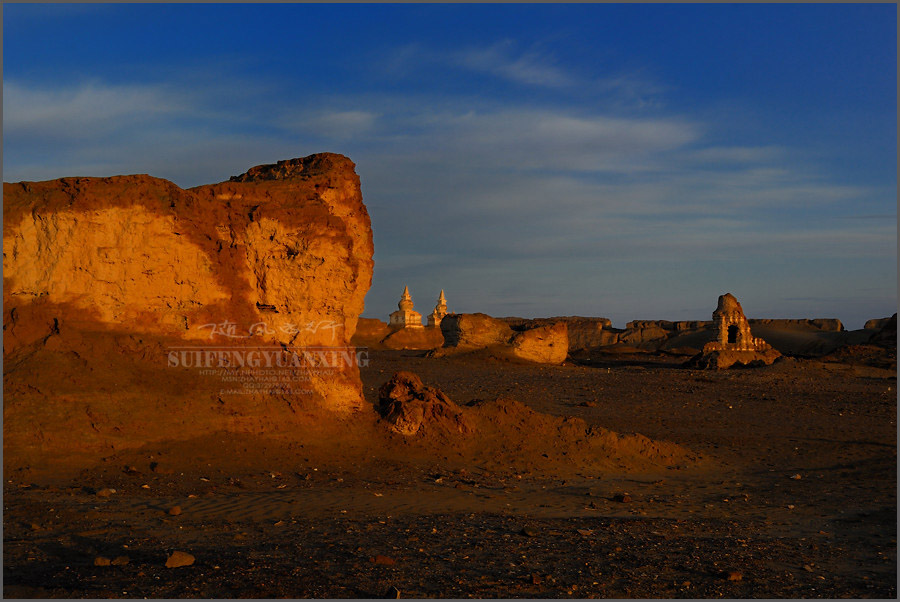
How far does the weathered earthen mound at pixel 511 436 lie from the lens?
12492 millimetres

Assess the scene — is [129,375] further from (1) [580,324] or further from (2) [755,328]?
(2) [755,328]

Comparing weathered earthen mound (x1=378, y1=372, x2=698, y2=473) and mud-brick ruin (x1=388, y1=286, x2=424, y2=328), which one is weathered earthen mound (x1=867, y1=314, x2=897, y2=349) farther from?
weathered earthen mound (x1=378, y1=372, x2=698, y2=473)

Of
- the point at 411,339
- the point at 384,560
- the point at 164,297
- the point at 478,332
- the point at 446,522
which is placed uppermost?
the point at 164,297

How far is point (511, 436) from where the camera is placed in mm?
13141

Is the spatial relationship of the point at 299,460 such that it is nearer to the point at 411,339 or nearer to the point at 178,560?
the point at 178,560

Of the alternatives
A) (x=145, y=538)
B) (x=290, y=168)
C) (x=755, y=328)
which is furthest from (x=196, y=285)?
(x=755, y=328)

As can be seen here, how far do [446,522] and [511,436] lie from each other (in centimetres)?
497

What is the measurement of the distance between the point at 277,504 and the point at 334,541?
70.2 inches

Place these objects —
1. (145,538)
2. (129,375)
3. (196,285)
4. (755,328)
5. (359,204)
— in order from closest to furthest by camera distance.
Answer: (145,538) → (129,375) → (196,285) → (359,204) → (755,328)

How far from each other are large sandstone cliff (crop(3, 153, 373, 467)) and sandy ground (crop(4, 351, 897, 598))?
638 millimetres

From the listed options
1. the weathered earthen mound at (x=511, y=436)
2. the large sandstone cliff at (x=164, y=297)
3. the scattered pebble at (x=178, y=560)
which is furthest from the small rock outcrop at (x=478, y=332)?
the scattered pebble at (x=178, y=560)

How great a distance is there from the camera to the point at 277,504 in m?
8.71

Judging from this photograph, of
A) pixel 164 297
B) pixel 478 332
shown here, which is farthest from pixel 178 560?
pixel 478 332

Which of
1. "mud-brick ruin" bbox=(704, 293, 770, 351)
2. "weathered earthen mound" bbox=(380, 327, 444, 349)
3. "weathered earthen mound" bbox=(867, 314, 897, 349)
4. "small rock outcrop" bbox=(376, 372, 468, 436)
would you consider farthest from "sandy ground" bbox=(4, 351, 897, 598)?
"weathered earthen mound" bbox=(867, 314, 897, 349)
